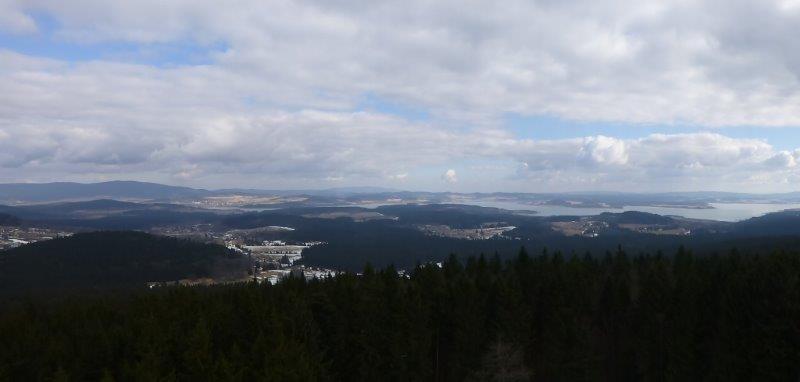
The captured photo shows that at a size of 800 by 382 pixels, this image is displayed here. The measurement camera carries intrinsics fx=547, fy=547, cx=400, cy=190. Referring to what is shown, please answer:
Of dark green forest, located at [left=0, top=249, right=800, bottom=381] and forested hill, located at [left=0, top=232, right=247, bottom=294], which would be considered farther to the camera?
forested hill, located at [left=0, top=232, right=247, bottom=294]

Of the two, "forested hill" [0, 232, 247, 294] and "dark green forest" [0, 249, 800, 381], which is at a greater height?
"dark green forest" [0, 249, 800, 381]

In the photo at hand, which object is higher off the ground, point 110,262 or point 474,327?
point 474,327

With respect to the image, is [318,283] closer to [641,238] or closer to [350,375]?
[350,375]

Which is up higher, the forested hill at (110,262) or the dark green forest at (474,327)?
the dark green forest at (474,327)

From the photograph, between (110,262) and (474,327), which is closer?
(474,327)
